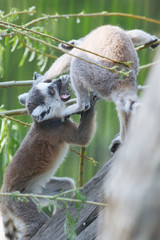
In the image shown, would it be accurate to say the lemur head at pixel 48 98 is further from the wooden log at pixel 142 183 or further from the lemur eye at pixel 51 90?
the wooden log at pixel 142 183

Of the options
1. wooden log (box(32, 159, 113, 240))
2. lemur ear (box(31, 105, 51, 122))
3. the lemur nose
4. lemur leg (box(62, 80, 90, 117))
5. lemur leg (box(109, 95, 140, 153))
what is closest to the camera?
lemur leg (box(109, 95, 140, 153))

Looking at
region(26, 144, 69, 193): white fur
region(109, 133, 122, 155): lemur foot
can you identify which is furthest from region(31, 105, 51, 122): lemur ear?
region(109, 133, 122, 155): lemur foot

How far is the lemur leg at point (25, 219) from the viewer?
2744 mm

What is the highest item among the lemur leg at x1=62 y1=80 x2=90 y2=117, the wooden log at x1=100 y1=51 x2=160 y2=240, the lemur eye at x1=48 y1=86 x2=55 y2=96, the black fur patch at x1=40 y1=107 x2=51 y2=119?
the wooden log at x1=100 y1=51 x2=160 y2=240

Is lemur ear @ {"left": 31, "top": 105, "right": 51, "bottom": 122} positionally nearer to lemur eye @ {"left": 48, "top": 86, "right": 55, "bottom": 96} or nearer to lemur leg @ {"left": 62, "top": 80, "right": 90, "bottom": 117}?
lemur eye @ {"left": 48, "top": 86, "right": 55, "bottom": 96}

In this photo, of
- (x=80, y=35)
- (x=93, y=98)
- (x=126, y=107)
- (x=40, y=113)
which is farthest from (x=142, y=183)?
(x=80, y=35)

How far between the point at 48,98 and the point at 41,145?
0.34 m

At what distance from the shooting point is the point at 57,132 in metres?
2.96

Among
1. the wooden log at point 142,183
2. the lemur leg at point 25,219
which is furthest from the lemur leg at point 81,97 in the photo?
the wooden log at point 142,183

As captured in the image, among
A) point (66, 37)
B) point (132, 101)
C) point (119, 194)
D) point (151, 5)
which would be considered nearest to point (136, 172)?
point (119, 194)

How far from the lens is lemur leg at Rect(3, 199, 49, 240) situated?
2.74 metres

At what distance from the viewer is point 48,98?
2.92 m

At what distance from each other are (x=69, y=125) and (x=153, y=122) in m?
2.12

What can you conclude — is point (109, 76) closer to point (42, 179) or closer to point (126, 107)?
point (126, 107)
